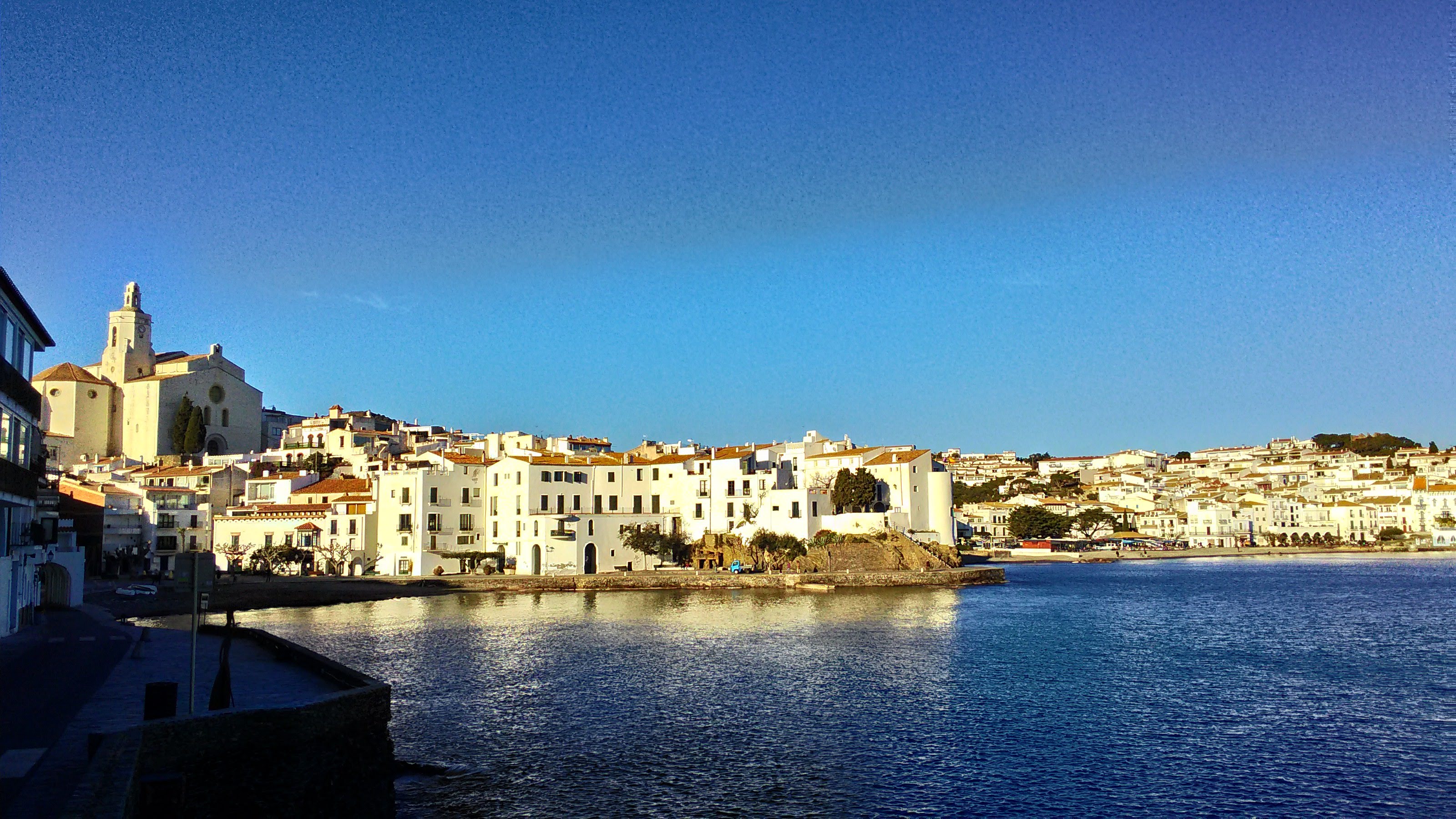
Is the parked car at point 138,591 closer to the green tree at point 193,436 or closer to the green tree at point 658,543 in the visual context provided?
the green tree at point 658,543

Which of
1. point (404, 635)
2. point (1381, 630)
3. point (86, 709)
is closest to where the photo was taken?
point (86, 709)

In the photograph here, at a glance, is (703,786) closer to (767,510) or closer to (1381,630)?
(1381,630)

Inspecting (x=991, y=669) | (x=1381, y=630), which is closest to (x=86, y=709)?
(x=991, y=669)

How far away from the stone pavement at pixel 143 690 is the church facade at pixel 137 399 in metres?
76.0

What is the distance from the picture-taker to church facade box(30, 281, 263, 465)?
95938 mm

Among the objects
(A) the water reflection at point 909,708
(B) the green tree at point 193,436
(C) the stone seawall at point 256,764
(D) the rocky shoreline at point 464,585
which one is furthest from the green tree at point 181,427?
(C) the stone seawall at point 256,764

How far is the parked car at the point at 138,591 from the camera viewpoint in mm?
48000

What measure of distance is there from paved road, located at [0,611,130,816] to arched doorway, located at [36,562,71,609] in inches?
289

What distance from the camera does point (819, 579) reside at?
6669cm

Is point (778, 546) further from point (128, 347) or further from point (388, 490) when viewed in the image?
point (128, 347)

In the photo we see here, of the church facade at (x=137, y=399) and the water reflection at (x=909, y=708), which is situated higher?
the church facade at (x=137, y=399)

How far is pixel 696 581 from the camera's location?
65.3 meters

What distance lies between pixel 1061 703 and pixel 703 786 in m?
11.8

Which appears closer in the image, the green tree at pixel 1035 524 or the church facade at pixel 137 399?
the church facade at pixel 137 399
